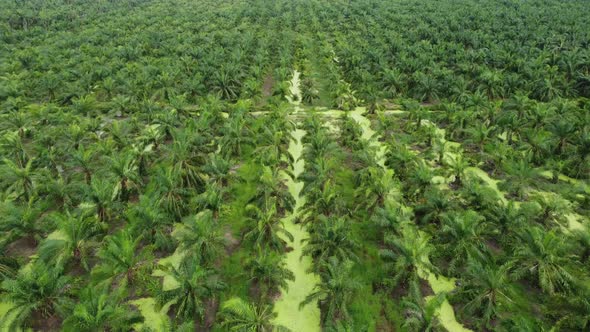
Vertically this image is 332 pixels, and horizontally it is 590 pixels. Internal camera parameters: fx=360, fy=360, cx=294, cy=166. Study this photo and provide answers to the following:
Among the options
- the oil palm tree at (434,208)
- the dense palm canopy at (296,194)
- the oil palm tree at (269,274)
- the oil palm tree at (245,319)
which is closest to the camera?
the oil palm tree at (245,319)

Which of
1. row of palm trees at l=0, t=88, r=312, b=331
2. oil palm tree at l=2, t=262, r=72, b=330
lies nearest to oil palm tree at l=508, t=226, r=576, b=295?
row of palm trees at l=0, t=88, r=312, b=331

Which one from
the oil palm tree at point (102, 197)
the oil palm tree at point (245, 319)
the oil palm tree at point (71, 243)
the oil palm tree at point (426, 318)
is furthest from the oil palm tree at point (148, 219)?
the oil palm tree at point (426, 318)

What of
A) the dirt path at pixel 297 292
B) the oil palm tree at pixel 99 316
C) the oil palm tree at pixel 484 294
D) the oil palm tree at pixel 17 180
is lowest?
the dirt path at pixel 297 292

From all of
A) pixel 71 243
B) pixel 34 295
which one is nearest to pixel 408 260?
pixel 34 295

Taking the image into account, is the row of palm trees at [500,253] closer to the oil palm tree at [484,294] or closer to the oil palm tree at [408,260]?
the oil palm tree at [484,294]

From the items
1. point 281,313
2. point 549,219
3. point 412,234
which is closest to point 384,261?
point 412,234

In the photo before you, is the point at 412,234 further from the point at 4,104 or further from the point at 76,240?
the point at 4,104

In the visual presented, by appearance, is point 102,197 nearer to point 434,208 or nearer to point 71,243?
point 71,243

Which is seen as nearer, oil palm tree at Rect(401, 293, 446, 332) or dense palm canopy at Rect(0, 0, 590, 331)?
oil palm tree at Rect(401, 293, 446, 332)

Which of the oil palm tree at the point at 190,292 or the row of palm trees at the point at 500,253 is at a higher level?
the oil palm tree at the point at 190,292

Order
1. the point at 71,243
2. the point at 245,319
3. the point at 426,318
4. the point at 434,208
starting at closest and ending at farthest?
1. the point at 426,318
2. the point at 245,319
3. the point at 71,243
4. the point at 434,208

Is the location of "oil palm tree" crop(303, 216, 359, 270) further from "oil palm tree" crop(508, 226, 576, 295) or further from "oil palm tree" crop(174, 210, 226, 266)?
"oil palm tree" crop(508, 226, 576, 295)

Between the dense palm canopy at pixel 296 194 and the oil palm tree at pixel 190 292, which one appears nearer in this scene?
the oil palm tree at pixel 190 292

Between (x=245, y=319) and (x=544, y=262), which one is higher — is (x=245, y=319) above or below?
above
